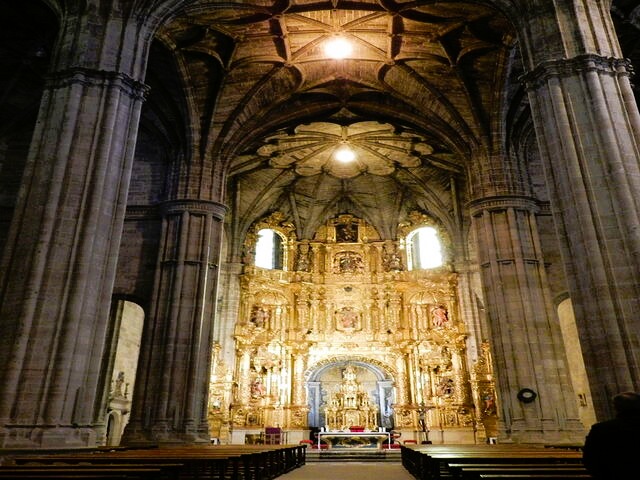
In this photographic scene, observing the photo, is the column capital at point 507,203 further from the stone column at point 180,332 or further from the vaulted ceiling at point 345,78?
the stone column at point 180,332

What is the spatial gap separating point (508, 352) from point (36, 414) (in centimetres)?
1305

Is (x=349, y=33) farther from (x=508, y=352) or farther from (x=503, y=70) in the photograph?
(x=508, y=352)

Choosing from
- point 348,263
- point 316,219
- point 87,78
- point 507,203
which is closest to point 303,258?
point 348,263

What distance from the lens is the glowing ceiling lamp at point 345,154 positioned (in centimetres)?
2647

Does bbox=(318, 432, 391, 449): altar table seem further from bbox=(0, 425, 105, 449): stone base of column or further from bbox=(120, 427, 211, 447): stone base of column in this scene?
bbox=(0, 425, 105, 449): stone base of column

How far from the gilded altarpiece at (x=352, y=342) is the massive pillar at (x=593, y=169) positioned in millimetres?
16080

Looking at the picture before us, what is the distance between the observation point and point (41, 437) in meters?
8.12

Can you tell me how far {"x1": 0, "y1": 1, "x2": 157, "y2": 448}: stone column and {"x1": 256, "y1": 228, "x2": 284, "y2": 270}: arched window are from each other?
742 inches

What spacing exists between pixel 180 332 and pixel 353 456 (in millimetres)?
8923

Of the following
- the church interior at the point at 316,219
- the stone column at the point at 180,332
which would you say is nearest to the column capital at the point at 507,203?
the church interior at the point at 316,219

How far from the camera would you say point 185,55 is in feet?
57.8

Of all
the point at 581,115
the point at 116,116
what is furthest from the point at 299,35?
the point at 581,115

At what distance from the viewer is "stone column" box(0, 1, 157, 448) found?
27.9 feet

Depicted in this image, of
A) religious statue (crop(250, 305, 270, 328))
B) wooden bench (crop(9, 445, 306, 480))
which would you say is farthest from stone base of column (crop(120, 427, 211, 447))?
religious statue (crop(250, 305, 270, 328))
